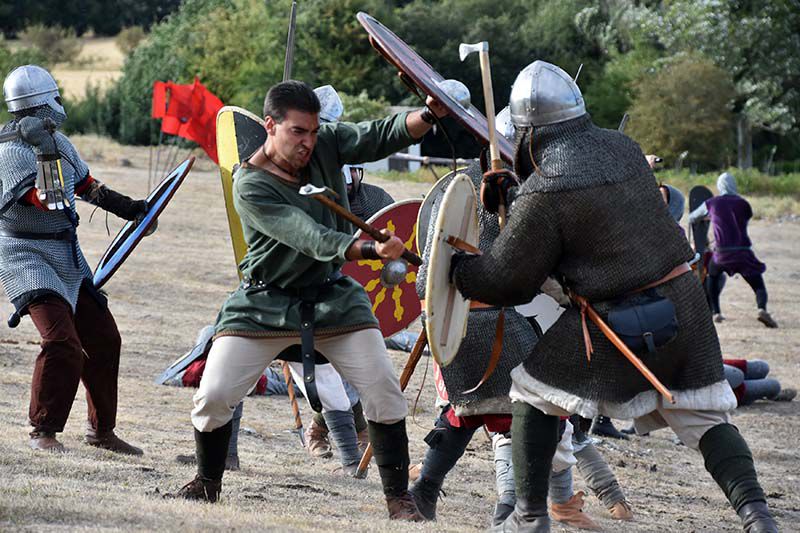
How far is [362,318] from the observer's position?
14.2ft

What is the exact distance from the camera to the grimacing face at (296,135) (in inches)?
164

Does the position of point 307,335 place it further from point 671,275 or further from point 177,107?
point 177,107

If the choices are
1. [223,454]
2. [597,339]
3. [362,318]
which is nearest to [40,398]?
[223,454]

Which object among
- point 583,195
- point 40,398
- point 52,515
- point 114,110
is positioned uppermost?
point 583,195

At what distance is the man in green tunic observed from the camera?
418 cm

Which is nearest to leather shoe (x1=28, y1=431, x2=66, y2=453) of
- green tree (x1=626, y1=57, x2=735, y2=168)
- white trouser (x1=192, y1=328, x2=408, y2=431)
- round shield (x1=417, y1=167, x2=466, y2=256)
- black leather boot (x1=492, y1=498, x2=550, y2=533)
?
white trouser (x1=192, y1=328, x2=408, y2=431)

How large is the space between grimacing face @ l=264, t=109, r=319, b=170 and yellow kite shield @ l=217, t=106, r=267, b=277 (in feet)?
3.19

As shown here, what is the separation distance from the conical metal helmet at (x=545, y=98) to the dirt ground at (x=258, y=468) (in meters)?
1.41

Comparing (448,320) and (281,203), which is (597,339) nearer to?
(448,320)

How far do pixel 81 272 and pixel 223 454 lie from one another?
1.49 meters

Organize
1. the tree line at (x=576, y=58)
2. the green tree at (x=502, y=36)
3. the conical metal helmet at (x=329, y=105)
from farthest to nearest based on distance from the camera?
the green tree at (x=502, y=36), the tree line at (x=576, y=58), the conical metal helmet at (x=329, y=105)

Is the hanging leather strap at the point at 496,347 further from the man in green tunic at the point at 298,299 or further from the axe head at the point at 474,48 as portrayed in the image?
the axe head at the point at 474,48

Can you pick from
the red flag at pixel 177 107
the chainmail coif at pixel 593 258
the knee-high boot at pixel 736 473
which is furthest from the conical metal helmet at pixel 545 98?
the red flag at pixel 177 107

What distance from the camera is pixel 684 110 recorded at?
31.8m
